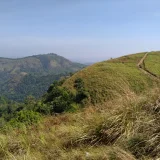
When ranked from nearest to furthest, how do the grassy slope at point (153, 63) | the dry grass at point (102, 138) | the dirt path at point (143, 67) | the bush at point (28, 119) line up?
the dry grass at point (102, 138) < the bush at point (28, 119) < the dirt path at point (143, 67) < the grassy slope at point (153, 63)

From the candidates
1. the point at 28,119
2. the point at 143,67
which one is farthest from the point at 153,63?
the point at 28,119

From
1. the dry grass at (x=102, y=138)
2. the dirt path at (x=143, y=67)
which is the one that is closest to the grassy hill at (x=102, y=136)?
the dry grass at (x=102, y=138)

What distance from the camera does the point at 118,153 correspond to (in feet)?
13.1

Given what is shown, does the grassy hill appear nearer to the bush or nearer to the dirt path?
the bush

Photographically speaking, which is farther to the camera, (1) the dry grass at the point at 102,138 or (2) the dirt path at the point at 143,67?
(2) the dirt path at the point at 143,67

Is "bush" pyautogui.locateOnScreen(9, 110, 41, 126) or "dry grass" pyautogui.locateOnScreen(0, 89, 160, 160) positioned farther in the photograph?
"bush" pyautogui.locateOnScreen(9, 110, 41, 126)

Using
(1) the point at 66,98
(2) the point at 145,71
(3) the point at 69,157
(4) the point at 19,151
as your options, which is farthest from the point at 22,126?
(2) the point at 145,71

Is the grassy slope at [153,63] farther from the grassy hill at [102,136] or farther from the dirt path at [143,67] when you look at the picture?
the grassy hill at [102,136]

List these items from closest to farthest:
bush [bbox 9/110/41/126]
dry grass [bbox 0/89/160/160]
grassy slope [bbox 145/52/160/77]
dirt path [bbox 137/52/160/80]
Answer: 1. dry grass [bbox 0/89/160/160]
2. bush [bbox 9/110/41/126]
3. dirt path [bbox 137/52/160/80]
4. grassy slope [bbox 145/52/160/77]

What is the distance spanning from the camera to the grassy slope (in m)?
62.1

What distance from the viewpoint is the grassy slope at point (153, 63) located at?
Answer: 204 feet

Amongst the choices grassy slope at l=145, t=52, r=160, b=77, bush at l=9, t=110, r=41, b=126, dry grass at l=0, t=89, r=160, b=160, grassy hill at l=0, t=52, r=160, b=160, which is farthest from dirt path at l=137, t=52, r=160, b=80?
dry grass at l=0, t=89, r=160, b=160

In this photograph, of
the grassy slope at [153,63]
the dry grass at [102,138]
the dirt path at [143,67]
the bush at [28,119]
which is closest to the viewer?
the dry grass at [102,138]

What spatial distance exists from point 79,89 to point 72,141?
47137mm
